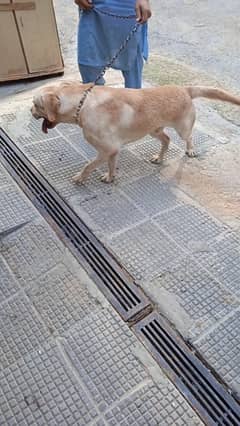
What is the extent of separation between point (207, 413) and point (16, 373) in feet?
2.97

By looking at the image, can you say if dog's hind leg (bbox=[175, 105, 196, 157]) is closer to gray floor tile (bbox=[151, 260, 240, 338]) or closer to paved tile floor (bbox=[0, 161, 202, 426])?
gray floor tile (bbox=[151, 260, 240, 338])

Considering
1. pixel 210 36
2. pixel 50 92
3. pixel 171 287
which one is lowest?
pixel 171 287

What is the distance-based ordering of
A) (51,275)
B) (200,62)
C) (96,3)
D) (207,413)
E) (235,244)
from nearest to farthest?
(207,413) < (51,275) < (235,244) < (96,3) < (200,62)

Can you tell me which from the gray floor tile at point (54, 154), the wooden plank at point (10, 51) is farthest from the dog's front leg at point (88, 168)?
the wooden plank at point (10, 51)

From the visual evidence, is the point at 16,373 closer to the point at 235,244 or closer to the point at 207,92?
the point at 235,244

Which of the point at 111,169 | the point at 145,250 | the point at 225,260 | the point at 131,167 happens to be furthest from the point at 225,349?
the point at 131,167

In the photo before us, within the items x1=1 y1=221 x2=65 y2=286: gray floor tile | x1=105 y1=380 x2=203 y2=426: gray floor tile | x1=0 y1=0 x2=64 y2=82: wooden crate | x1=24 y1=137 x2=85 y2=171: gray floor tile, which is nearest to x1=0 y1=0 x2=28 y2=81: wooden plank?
x1=0 y1=0 x2=64 y2=82: wooden crate

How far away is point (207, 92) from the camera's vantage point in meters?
2.67

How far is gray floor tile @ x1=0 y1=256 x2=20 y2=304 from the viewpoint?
76.5 inches

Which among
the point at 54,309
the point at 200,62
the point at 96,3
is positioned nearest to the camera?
the point at 54,309

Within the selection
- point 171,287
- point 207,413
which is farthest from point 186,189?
point 207,413

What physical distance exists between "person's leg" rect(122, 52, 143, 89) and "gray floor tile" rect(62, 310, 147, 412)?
84.9 inches

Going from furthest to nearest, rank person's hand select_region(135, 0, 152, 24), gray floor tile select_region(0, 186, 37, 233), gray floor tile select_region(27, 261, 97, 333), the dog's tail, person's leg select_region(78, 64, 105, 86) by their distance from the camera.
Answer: person's leg select_region(78, 64, 105, 86), the dog's tail, person's hand select_region(135, 0, 152, 24), gray floor tile select_region(0, 186, 37, 233), gray floor tile select_region(27, 261, 97, 333)

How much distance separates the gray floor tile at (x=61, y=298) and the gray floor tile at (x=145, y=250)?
321mm
